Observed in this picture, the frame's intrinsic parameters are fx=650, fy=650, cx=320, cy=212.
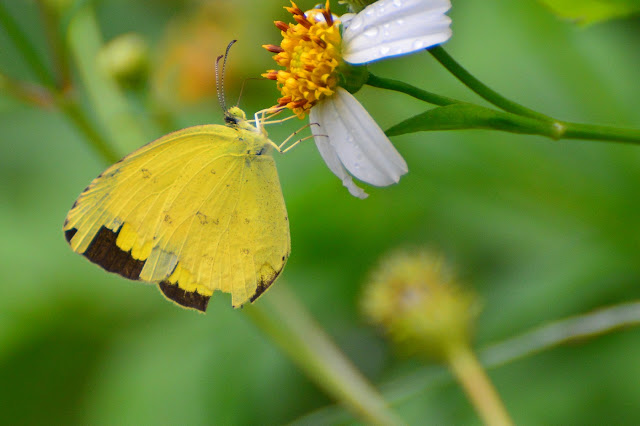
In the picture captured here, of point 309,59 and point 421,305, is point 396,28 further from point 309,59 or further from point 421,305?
point 421,305

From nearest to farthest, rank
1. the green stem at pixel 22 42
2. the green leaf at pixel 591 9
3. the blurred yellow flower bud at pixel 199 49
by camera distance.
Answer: the green leaf at pixel 591 9 → the green stem at pixel 22 42 → the blurred yellow flower bud at pixel 199 49

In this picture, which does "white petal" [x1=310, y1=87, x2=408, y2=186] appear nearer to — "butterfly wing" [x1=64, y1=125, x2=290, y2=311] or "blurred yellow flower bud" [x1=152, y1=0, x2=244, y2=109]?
"butterfly wing" [x1=64, y1=125, x2=290, y2=311]

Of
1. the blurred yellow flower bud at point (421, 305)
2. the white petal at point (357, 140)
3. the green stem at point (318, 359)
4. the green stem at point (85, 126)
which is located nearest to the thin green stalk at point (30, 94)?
the green stem at point (85, 126)

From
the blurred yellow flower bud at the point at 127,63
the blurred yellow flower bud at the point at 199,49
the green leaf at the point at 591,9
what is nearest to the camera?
the green leaf at the point at 591,9

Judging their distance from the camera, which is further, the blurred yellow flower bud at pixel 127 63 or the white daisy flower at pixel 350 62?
the blurred yellow flower bud at pixel 127 63

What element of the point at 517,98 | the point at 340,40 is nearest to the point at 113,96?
the point at 340,40

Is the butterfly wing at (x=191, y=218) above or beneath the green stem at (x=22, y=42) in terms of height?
beneath

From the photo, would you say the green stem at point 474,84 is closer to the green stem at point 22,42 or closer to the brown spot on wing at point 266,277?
the brown spot on wing at point 266,277
